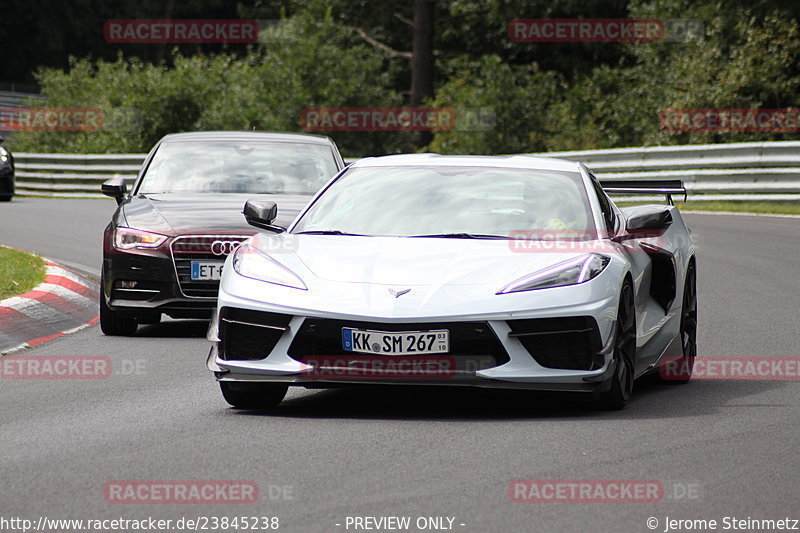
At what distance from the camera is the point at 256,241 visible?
759 centimetres

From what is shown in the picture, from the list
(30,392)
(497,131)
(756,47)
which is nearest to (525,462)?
(30,392)

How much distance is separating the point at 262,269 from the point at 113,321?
371 cm

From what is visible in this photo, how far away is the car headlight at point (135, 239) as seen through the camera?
10.4 meters

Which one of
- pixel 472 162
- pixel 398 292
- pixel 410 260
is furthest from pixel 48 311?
pixel 398 292

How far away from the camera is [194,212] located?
10688 mm

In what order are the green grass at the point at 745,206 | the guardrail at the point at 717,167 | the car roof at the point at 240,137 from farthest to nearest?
1. the guardrail at the point at 717,167
2. the green grass at the point at 745,206
3. the car roof at the point at 240,137

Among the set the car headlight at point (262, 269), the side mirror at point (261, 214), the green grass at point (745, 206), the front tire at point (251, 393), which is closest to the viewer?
the car headlight at point (262, 269)

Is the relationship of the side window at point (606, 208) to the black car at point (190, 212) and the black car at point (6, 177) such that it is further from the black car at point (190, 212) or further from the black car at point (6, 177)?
the black car at point (6, 177)

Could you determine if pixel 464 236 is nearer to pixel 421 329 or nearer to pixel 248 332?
pixel 421 329

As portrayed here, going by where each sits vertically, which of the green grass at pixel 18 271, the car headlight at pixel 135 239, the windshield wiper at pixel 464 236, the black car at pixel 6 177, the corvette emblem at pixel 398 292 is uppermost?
the windshield wiper at pixel 464 236

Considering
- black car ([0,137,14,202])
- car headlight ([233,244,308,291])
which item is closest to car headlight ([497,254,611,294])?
car headlight ([233,244,308,291])

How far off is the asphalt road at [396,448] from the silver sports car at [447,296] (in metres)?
0.25

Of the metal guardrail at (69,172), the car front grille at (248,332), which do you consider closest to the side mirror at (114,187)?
the car front grille at (248,332)

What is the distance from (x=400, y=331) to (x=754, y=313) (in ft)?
18.5
